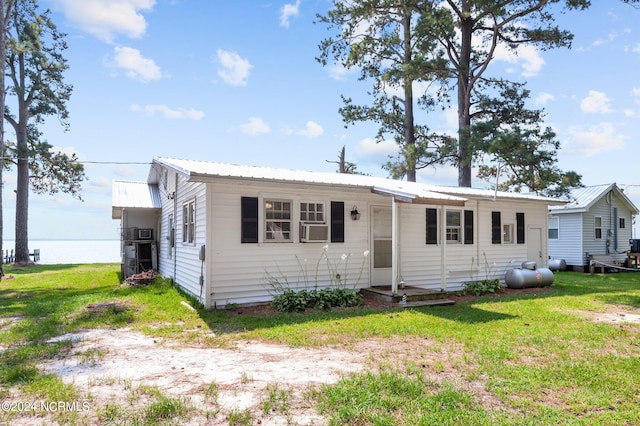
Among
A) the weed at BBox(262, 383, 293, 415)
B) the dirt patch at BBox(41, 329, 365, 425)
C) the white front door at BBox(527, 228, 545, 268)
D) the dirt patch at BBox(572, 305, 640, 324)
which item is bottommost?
the dirt patch at BBox(572, 305, 640, 324)

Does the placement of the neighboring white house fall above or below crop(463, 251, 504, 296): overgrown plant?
above

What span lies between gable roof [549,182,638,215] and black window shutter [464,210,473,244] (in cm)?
951

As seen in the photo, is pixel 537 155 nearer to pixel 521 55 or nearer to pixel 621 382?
pixel 521 55

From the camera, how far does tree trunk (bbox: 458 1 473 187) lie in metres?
17.8

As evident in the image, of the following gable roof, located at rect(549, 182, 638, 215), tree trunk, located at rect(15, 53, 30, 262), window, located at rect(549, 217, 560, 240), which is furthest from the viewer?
tree trunk, located at rect(15, 53, 30, 262)

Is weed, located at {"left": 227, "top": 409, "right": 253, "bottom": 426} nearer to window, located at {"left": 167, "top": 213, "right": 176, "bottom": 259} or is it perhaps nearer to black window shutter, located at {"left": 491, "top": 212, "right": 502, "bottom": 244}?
window, located at {"left": 167, "top": 213, "right": 176, "bottom": 259}

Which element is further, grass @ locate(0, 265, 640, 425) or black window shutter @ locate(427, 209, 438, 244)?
black window shutter @ locate(427, 209, 438, 244)

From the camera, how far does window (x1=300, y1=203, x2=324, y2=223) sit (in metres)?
8.93

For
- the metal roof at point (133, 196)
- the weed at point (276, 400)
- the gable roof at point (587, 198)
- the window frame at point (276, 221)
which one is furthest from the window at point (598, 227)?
the weed at point (276, 400)

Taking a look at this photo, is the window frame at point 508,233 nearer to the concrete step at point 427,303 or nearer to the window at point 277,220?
the concrete step at point 427,303

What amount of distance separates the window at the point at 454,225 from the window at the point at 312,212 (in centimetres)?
404

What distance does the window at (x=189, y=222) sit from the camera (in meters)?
9.24

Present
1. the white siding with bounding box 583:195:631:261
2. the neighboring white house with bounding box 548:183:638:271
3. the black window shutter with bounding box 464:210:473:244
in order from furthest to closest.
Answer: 1. the white siding with bounding box 583:195:631:261
2. the neighboring white house with bounding box 548:183:638:271
3. the black window shutter with bounding box 464:210:473:244

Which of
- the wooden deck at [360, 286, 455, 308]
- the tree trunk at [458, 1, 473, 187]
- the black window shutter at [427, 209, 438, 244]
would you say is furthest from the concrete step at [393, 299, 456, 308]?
the tree trunk at [458, 1, 473, 187]
